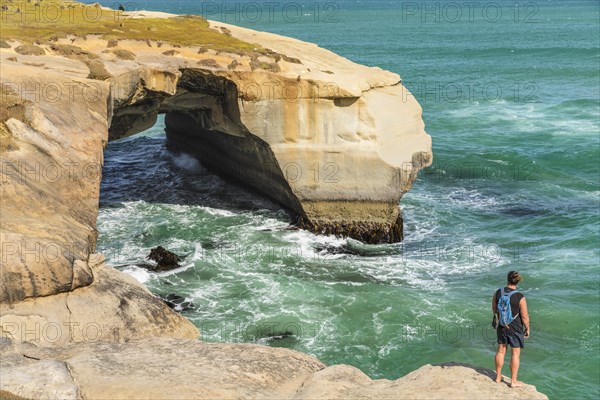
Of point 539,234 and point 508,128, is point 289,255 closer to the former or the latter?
point 539,234

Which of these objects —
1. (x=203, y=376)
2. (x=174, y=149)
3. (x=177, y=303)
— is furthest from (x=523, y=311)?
(x=174, y=149)

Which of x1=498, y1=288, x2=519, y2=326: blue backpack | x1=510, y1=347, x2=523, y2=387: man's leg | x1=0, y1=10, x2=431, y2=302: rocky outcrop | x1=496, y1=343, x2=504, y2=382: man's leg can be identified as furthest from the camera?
x1=0, y1=10, x2=431, y2=302: rocky outcrop

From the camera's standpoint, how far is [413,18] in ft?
518

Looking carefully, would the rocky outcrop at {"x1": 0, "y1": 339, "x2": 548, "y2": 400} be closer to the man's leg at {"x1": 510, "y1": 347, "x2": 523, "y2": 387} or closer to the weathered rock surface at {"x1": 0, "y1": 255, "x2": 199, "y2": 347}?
the man's leg at {"x1": 510, "y1": 347, "x2": 523, "y2": 387}

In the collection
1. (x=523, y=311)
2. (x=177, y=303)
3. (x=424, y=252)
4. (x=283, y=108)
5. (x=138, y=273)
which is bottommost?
(x=424, y=252)

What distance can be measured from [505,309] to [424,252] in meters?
20.0

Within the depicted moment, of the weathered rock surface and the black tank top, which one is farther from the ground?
the black tank top

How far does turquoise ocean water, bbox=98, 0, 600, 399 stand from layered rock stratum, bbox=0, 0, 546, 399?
2492mm

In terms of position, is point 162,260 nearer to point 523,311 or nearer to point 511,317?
point 511,317

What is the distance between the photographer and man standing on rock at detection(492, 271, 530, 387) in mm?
15977

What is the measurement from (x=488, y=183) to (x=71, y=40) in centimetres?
2342

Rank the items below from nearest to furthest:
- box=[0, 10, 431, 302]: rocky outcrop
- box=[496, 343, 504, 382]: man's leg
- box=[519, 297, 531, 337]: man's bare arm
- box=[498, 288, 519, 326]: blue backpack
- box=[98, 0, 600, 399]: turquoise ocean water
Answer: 1. box=[496, 343, 504, 382]: man's leg
2. box=[519, 297, 531, 337]: man's bare arm
3. box=[498, 288, 519, 326]: blue backpack
4. box=[98, 0, 600, 399]: turquoise ocean water
5. box=[0, 10, 431, 302]: rocky outcrop

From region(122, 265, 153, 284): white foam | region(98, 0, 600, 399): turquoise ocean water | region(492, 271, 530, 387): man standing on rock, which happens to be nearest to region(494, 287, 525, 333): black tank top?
region(492, 271, 530, 387): man standing on rock

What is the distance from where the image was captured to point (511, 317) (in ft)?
53.0
